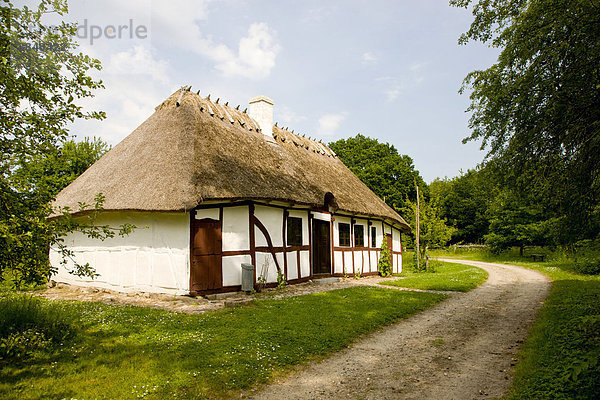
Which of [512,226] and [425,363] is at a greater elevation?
[512,226]

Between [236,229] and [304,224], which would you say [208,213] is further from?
[304,224]

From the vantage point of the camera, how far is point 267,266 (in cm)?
1291

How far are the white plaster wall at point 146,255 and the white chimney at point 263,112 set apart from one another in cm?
747

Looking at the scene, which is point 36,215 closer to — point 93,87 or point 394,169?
point 93,87

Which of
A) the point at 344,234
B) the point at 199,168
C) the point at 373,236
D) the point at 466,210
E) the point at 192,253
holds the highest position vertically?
the point at 466,210

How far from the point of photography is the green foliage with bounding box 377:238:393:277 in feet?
64.6

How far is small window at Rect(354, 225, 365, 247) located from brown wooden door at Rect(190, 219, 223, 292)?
27.9ft

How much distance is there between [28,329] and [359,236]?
14.6m

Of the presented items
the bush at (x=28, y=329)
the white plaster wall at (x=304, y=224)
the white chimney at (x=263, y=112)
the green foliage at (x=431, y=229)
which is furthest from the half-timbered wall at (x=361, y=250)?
the bush at (x=28, y=329)

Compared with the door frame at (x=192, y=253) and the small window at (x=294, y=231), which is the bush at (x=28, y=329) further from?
the small window at (x=294, y=231)

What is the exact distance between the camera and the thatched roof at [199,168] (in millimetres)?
11271

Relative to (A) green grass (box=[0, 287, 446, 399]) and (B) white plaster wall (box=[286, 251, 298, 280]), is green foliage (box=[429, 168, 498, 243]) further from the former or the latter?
(A) green grass (box=[0, 287, 446, 399])

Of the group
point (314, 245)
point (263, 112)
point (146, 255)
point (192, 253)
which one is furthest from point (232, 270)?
point (263, 112)

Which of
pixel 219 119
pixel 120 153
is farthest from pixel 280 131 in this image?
pixel 120 153
